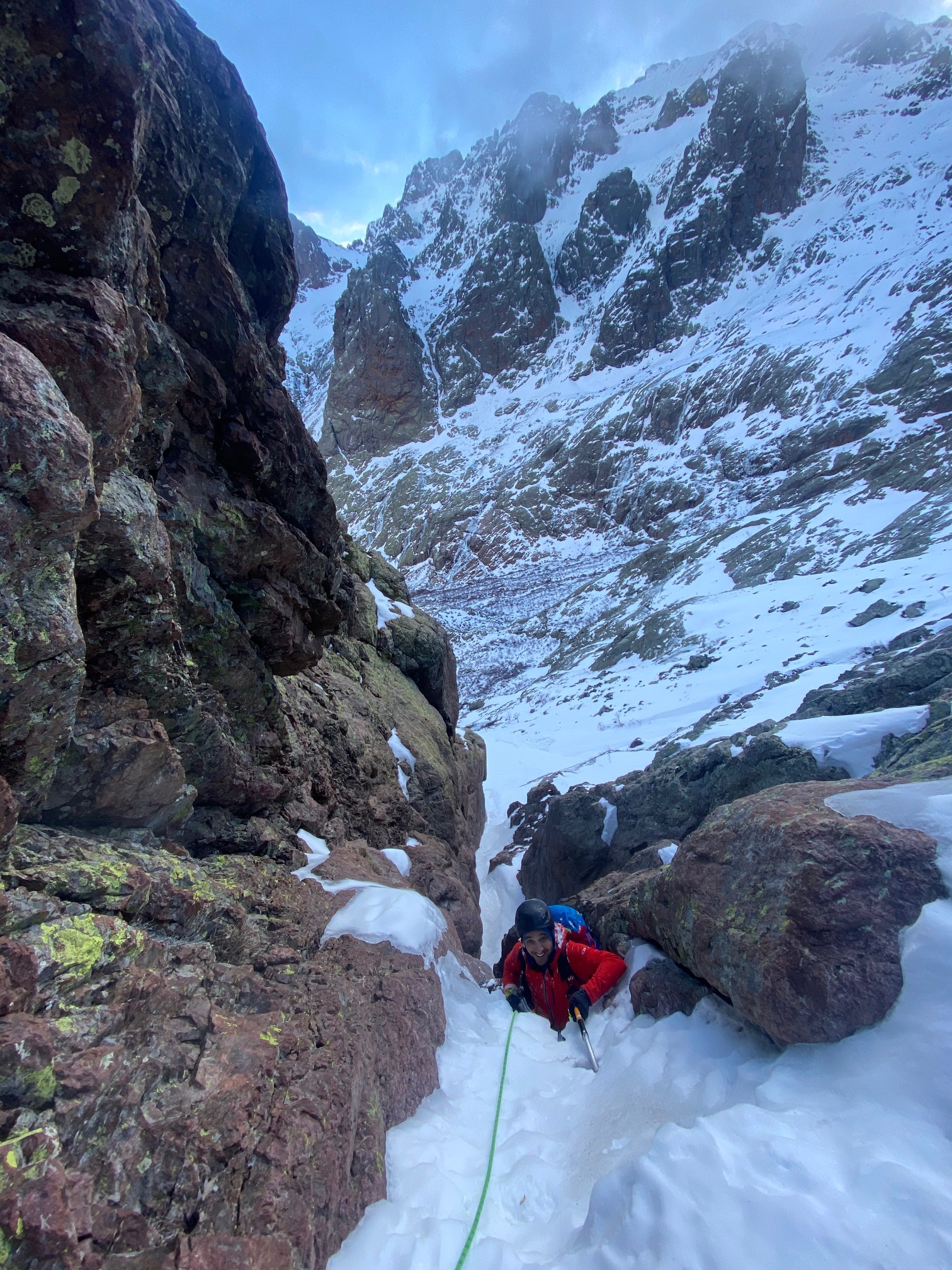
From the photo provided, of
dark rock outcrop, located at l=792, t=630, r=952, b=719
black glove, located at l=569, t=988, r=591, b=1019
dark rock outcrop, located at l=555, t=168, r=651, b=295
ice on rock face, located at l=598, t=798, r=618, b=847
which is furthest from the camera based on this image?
dark rock outcrop, located at l=555, t=168, r=651, b=295

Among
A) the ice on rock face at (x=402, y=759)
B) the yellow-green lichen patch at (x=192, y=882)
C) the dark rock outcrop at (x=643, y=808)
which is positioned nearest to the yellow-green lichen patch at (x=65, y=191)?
the yellow-green lichen patch at (x=192, y=882)

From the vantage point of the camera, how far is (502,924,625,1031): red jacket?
17.6 ft

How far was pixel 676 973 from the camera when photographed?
4.67 meters

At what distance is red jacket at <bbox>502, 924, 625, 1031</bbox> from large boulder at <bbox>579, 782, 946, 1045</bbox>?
37.3 inches

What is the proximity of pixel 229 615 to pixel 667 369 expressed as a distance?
73.6 m

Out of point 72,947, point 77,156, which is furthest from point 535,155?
point 72,947

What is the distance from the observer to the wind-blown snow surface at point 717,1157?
88.6 inches

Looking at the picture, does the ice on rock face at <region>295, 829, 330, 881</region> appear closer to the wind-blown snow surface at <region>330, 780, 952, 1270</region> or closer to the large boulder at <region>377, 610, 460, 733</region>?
the wind-blown snow surface at <region>330, 780, 952, 1270</region>

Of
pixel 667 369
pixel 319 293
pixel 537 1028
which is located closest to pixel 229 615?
pixel 537 1028

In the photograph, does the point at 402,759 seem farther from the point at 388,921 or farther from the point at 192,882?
the point at 192,882

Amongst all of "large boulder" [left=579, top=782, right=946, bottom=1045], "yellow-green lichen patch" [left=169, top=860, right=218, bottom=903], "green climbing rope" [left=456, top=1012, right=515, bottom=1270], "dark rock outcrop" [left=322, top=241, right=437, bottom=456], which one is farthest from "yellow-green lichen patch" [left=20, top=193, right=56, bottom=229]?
"dark rock outcrop" [left=322, top=241, right=437, bottom=456]

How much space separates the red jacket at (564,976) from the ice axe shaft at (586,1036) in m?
0.39

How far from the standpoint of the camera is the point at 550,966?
5.74 m

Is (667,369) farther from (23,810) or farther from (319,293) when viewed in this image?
(319,293)
